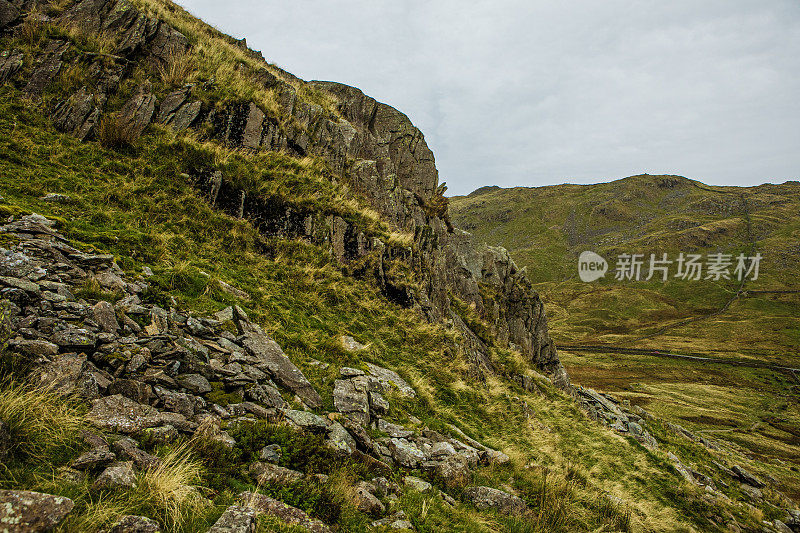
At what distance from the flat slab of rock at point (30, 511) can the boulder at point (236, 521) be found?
1.34 metres

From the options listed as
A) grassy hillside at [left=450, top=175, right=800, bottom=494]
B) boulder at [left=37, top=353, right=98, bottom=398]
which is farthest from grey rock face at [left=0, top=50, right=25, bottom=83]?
grassy hillside at [left=450, top=175, right=800, bottom=494]

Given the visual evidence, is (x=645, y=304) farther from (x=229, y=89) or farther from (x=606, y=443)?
(x=229, y=89)

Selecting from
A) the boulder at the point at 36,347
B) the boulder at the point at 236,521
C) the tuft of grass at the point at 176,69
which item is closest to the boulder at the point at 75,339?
the boulder at the point at 36,347

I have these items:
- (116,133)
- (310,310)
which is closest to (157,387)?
(310,310)

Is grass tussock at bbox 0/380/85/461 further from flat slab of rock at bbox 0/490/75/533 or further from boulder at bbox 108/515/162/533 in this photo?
boulder at bbox 108/515/162/533

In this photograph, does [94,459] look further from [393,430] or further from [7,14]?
[7,14]

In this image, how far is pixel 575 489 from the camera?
30.0ft

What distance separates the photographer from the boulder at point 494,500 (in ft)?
23.9

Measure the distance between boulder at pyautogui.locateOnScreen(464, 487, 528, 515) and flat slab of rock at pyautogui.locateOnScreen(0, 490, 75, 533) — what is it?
6.71 metres

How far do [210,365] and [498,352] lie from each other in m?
18.6

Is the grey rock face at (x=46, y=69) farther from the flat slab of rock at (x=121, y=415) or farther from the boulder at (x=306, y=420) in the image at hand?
the boulder at (x=306, y=420)

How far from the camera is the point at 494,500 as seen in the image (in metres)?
7.37

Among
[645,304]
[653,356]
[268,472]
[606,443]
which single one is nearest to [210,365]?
[268,472]

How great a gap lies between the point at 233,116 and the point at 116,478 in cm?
1807
